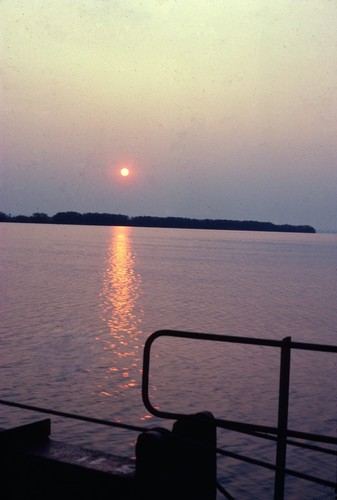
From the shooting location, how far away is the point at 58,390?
626 inches

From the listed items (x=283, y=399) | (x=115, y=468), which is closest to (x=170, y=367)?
(x=283, y=399)

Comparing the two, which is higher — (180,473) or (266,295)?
(180,473)

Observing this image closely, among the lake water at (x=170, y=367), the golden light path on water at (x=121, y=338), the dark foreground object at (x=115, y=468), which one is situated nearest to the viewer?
the dark foreground object at (x=115, y=468)

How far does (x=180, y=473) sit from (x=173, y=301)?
36.0 meters

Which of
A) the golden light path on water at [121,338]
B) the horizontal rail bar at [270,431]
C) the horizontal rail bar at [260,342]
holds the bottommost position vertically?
the golden light path on water at [121,338]

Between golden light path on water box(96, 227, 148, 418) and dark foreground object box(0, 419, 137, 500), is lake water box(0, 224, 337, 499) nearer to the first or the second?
golden light path on water box(96, 227, 148, 418)

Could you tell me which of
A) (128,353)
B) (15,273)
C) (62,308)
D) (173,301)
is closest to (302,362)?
(128,353)

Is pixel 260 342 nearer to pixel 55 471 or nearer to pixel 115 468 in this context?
pixel 115 468

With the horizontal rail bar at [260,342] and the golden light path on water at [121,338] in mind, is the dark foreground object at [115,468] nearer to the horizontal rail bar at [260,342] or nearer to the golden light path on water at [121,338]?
the horizontal rail bar at [260,342]

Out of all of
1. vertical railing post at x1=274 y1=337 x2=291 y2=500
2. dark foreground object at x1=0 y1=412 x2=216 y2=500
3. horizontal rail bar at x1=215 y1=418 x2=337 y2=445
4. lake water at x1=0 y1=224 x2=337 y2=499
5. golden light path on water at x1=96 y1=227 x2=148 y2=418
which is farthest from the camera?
golden light path on water at x1=96 y1=227 x2=148 y2=418

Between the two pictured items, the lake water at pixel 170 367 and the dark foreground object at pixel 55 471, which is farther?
the lake water at pixel 170 367

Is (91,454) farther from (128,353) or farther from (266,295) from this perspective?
(266,295)

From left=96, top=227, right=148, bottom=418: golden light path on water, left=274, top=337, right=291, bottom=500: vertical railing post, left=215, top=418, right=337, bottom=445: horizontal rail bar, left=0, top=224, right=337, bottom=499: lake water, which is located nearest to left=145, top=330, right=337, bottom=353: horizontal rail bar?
left=274, top=337, right=291, bottom=500: vertical railing post

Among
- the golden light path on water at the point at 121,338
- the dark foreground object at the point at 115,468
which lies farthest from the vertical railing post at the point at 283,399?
the golden light path on water at the point at 121,338
